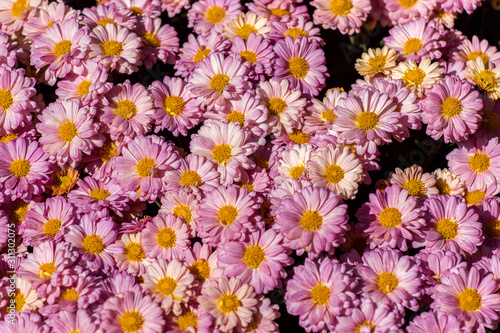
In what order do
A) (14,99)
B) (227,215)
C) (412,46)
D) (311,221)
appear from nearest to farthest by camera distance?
1. (311,221)
2. (227,215)
3. (14,99)
4. (412,46)

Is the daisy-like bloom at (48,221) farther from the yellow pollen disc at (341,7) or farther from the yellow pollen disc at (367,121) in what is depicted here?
the yellow pollen disc at (341,7)

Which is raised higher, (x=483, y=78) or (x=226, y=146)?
(x=483, y=78)

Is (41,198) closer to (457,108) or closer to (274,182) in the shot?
(274,182)

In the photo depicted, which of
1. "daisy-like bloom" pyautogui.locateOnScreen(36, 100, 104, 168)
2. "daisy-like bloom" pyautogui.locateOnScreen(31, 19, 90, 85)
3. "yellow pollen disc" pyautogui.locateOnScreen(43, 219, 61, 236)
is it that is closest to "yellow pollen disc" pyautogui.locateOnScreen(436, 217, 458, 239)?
"daisy-like bloom" pyautogui.locateOnScreen(36, 100, 104, 168)

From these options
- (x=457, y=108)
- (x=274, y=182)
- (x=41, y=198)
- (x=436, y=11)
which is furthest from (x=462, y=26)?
(x=41, y=198)

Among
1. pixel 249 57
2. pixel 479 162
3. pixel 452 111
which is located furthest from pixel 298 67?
pixel 479 162

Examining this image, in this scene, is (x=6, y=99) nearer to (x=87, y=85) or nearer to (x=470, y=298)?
(x=87, y=85)

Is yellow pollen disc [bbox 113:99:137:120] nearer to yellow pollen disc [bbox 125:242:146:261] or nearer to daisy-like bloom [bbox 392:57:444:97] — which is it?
yellow pollen disc [bbox 125:242:146:261]
